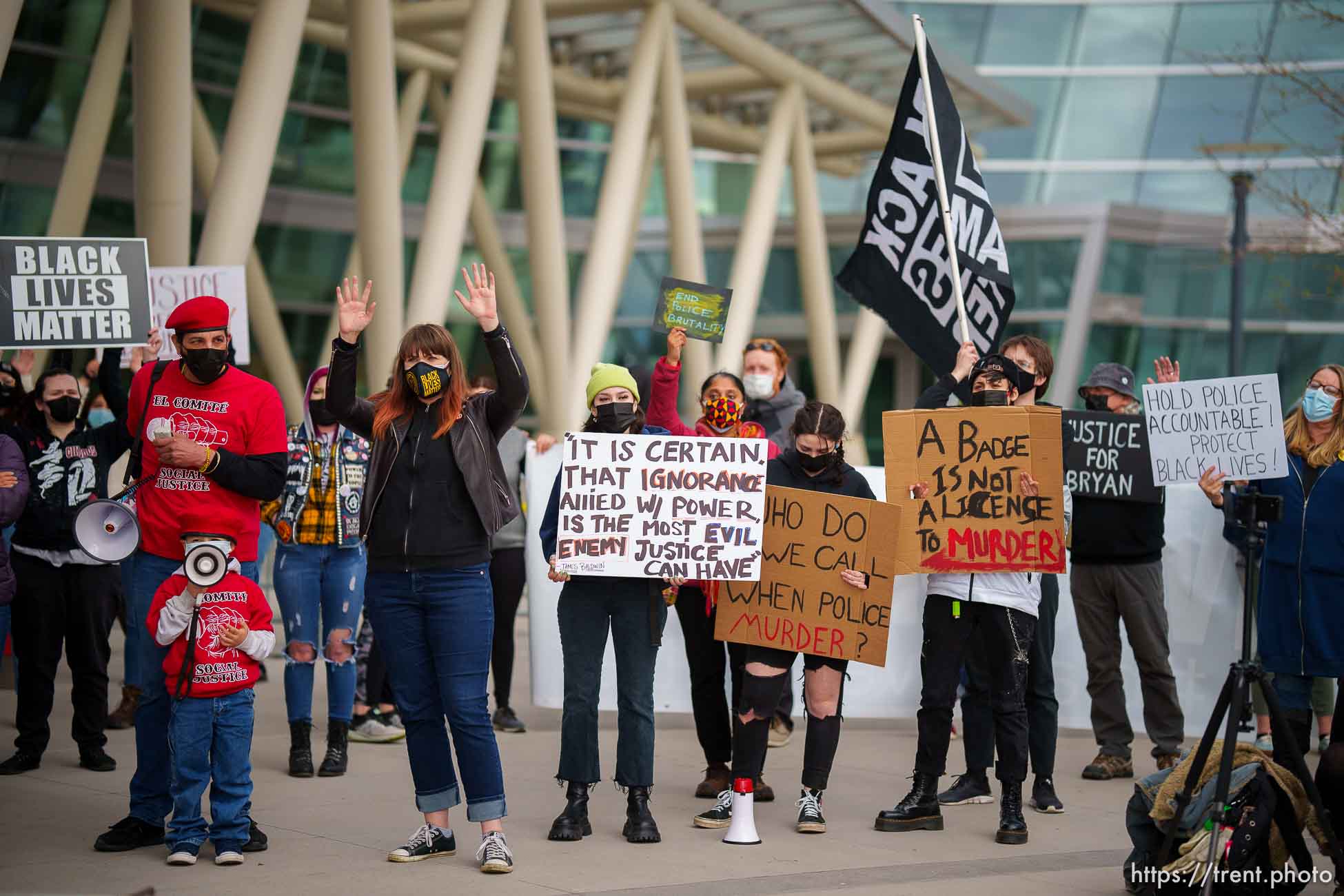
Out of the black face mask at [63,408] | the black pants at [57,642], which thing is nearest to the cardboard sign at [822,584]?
the black pants at [57,642]

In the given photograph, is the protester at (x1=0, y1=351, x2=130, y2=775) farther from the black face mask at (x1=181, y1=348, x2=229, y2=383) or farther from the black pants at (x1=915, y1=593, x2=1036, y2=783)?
the black pants at (x1=915, y1=593, x2=1036, y2=783)

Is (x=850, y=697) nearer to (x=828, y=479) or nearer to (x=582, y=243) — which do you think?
(x=828, y=479)

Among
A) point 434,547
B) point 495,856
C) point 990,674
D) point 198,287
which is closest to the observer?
point 495,856

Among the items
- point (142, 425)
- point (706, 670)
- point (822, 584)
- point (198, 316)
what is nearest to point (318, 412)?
point (142, 425)

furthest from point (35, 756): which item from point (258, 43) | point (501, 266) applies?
point (501, 266)

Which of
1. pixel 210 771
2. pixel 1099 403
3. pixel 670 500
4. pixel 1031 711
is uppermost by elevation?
pixel 1099 403

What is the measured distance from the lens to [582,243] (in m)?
33.5

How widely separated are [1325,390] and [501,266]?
76.4 feet

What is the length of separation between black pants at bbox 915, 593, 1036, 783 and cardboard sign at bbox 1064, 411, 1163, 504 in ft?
5.50

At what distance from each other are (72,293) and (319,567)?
218 cm

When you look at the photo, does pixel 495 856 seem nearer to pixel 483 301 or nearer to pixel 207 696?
pixel 207 696

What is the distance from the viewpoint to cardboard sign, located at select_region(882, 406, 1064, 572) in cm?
671

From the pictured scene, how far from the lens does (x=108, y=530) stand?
613 cm

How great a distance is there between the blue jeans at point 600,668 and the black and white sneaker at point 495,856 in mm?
706
